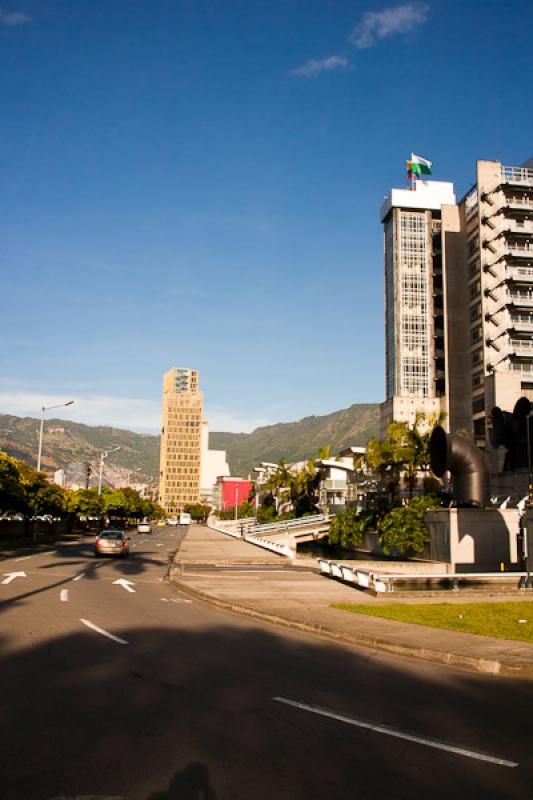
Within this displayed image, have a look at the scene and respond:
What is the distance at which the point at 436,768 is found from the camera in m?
6.05

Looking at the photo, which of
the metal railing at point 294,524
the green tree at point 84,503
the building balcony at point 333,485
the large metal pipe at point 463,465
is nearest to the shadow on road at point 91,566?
the large metal pipe at point 463,465

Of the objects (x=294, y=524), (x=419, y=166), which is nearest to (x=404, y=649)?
(x=294, y=524)

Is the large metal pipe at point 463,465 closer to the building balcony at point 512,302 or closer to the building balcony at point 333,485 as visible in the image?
the building balcony at point 333,485

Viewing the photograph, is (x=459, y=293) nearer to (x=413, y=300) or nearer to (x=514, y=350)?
(x=413, y=300)

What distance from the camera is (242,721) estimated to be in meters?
7.35

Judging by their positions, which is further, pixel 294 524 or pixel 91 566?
pixel 294 524

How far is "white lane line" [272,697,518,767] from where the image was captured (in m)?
6.33

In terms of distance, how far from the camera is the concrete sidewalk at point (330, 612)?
11008 millimetres

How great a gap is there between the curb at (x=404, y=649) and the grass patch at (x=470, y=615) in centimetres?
196

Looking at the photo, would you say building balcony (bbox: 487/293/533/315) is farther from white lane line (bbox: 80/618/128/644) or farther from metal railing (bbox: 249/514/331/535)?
white lane line (bbox: 80/618/128/644)

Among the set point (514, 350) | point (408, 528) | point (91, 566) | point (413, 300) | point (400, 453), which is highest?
point (413, 300)

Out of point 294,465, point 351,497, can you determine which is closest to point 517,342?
point 351,497

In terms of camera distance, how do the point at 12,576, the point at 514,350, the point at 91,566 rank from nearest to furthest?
the point at 12,576
the point at 91,566
the point at 514,350

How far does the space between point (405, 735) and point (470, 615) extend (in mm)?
9425
